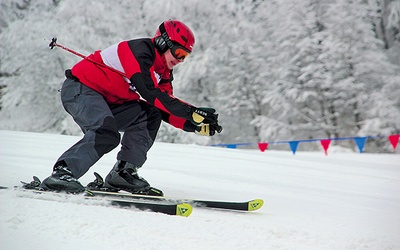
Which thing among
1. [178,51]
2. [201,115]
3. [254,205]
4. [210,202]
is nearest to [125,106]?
[178,51]

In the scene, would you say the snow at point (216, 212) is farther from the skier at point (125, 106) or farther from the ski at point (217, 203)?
the skier at point (125, 106)

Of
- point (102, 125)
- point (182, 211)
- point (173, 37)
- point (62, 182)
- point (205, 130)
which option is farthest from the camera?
point (205, 130)

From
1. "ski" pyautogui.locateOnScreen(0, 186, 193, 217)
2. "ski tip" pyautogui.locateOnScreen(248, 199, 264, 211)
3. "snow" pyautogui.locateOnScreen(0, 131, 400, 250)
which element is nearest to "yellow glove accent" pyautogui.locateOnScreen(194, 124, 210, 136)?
"snow" pyautogui.locateOnScreen(0, 131, 400, 250)

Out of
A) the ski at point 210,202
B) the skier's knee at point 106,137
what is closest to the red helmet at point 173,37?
the skier's knee at point 106,137

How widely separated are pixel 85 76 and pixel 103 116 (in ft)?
1.11

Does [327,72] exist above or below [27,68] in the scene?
above

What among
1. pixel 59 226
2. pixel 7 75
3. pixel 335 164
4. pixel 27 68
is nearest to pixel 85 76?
pixel 59 226

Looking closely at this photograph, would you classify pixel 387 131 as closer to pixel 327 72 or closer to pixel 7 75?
pixel 327 72

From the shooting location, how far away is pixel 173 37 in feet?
9.20

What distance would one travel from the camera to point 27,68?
48.0ft

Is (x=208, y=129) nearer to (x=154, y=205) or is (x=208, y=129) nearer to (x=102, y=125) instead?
(x=102, y=125)

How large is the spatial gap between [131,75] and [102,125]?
324 millimetres

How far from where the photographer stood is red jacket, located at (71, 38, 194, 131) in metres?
2.65

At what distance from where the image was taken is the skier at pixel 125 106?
2594mm
